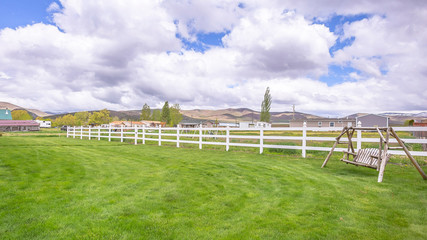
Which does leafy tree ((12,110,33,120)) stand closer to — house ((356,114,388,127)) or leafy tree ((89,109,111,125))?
leafy tree ((89,109,111,125))

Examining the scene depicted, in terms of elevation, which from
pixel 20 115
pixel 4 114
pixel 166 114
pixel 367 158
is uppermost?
pixel 20 115

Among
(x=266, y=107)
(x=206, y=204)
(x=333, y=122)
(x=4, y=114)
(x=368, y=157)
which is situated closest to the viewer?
(x=206, y=204)

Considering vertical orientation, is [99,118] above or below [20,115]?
below

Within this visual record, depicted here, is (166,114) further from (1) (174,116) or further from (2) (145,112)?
(2) (145,112)

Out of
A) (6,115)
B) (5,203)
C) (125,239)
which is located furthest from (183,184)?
(6,115)

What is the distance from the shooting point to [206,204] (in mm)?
4141

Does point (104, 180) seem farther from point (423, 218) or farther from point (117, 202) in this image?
point (423, 218)

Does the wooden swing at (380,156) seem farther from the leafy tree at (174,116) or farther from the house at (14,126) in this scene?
the house at (14,126)

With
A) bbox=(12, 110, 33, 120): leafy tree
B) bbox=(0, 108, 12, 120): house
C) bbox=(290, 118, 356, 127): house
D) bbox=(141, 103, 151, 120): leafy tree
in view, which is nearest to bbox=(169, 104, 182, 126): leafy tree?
bbox=(141, 103, 151, 120): leafy tree

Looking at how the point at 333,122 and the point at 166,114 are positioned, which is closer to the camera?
the point at 333,122

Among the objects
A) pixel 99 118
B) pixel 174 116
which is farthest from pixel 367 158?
pixel 99 118

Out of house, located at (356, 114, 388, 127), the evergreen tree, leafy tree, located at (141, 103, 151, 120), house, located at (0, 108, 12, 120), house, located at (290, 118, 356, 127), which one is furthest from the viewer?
leafy tree, located at (141, 103, 151, 120)

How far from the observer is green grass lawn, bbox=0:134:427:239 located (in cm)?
317

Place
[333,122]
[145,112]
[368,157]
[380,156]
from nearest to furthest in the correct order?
[380,156], [368,157], [333,122], [145,112]
